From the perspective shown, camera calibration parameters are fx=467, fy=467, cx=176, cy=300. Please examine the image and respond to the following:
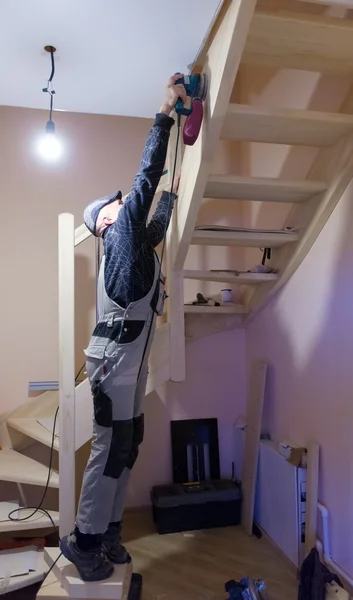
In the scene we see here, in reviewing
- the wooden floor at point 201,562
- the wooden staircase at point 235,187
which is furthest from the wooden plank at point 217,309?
the wooden floor at point 201,562

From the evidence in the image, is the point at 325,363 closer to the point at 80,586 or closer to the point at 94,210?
the point at 94,210

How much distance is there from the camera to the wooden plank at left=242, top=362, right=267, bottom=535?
8.41 feet

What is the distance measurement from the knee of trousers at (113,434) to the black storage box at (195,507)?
2.85ft

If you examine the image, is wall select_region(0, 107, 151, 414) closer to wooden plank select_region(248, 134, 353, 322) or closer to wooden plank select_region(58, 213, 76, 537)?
wooden plank select_region(58, 213, 76, 537)

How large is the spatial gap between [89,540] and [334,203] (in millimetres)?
1676

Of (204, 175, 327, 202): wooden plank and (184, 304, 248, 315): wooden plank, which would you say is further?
(184, 304, 248, 315): wooden plank

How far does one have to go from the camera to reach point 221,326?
281 cm

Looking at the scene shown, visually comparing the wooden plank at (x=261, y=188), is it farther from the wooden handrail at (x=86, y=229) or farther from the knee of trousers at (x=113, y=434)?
the knee of trousers at (x=113, y=434)

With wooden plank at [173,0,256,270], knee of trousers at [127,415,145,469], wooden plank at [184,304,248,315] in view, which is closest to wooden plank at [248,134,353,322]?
wooden plank at [184,304,248,315]

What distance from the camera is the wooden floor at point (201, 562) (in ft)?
6.61

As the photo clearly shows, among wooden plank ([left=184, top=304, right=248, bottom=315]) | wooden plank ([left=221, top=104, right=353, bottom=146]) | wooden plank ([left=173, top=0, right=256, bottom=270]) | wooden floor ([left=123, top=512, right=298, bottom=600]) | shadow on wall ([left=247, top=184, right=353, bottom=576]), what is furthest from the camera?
wooden plank ([left=184, top=304, right=248, bottom=315])

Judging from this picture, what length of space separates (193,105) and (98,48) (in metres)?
0.75

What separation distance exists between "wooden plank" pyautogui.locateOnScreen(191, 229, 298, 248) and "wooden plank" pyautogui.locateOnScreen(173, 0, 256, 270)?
10cm

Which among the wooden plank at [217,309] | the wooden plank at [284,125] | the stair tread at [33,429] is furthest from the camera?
the wooden plank at [217,309]
